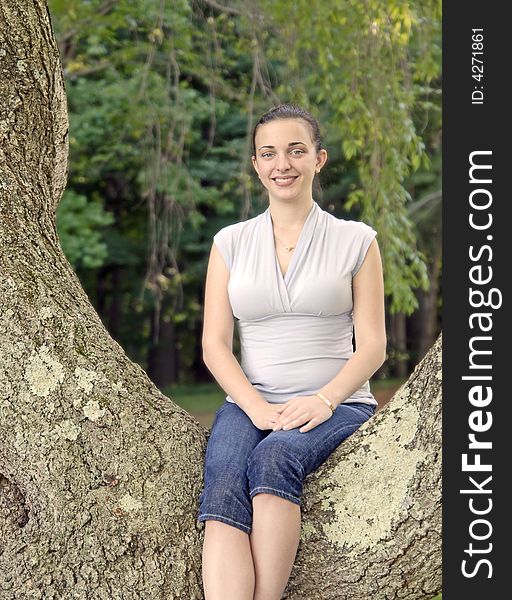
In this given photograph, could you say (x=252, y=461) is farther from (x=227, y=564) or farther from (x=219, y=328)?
(x=219, y=328)

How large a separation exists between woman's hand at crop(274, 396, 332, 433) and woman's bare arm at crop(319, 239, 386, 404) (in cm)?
4

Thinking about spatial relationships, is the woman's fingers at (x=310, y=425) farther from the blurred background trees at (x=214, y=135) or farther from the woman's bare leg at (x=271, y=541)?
the blurred background trees at (x=214, y=135)

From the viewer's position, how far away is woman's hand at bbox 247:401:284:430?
249cm

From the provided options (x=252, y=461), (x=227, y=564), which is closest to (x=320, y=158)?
(x=252, y=461)

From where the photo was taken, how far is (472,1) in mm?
2266

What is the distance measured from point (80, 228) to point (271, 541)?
36.3ft

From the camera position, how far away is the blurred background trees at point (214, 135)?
5.11 meters

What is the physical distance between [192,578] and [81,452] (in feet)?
1.41

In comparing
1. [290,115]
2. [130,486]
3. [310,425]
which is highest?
[290,115]

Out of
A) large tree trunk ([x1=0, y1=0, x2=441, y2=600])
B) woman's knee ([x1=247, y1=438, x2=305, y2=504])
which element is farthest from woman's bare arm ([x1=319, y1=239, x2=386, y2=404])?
woman's knee ([x1=247, y1=438, x2=305, y2=504])

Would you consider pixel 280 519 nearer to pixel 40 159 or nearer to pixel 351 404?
pixel 351 404

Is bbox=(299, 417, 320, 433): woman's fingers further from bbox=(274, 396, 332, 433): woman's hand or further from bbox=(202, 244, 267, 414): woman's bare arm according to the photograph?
bbox=(202, 244, 267, 414): woman's bare arm

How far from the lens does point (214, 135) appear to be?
11.9m

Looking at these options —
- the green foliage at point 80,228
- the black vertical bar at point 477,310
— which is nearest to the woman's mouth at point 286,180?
the black vertical bar at point 477,310
